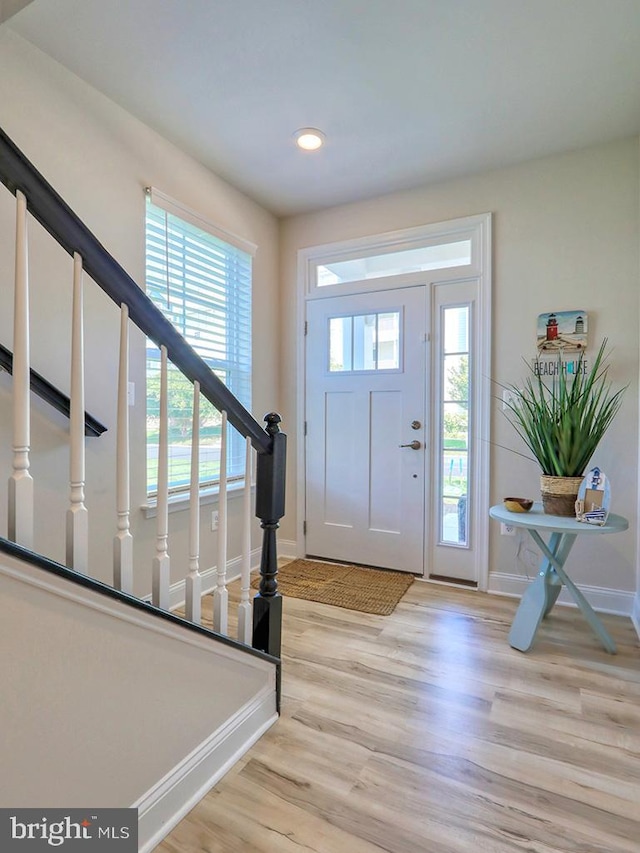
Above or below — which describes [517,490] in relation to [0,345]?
below

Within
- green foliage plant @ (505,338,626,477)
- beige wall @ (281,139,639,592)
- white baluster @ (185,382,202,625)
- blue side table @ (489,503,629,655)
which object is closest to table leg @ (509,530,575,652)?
blue side table @ (489,503,629,655)

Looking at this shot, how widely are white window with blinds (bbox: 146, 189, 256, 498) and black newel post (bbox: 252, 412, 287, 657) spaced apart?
1072mm

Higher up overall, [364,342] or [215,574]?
[364,342]

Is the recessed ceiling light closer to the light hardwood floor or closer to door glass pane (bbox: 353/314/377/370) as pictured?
door glass pane (bbox: 353/314/377/370)

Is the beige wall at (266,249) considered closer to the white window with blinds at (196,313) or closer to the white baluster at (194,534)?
the white window with blinds at (196,313)

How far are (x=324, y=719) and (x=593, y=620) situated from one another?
4.51 feet

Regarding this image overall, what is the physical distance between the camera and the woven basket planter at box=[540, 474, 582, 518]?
2.21 m

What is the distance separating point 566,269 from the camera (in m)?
2.64

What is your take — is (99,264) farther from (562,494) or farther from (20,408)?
(562,494)

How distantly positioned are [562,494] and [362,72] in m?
2.16

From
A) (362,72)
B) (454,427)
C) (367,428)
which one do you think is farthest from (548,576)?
(362,72)

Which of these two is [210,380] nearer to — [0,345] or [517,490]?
[0,345]

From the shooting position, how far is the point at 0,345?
162cm

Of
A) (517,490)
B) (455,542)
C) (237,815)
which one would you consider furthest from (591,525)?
(237,815)
